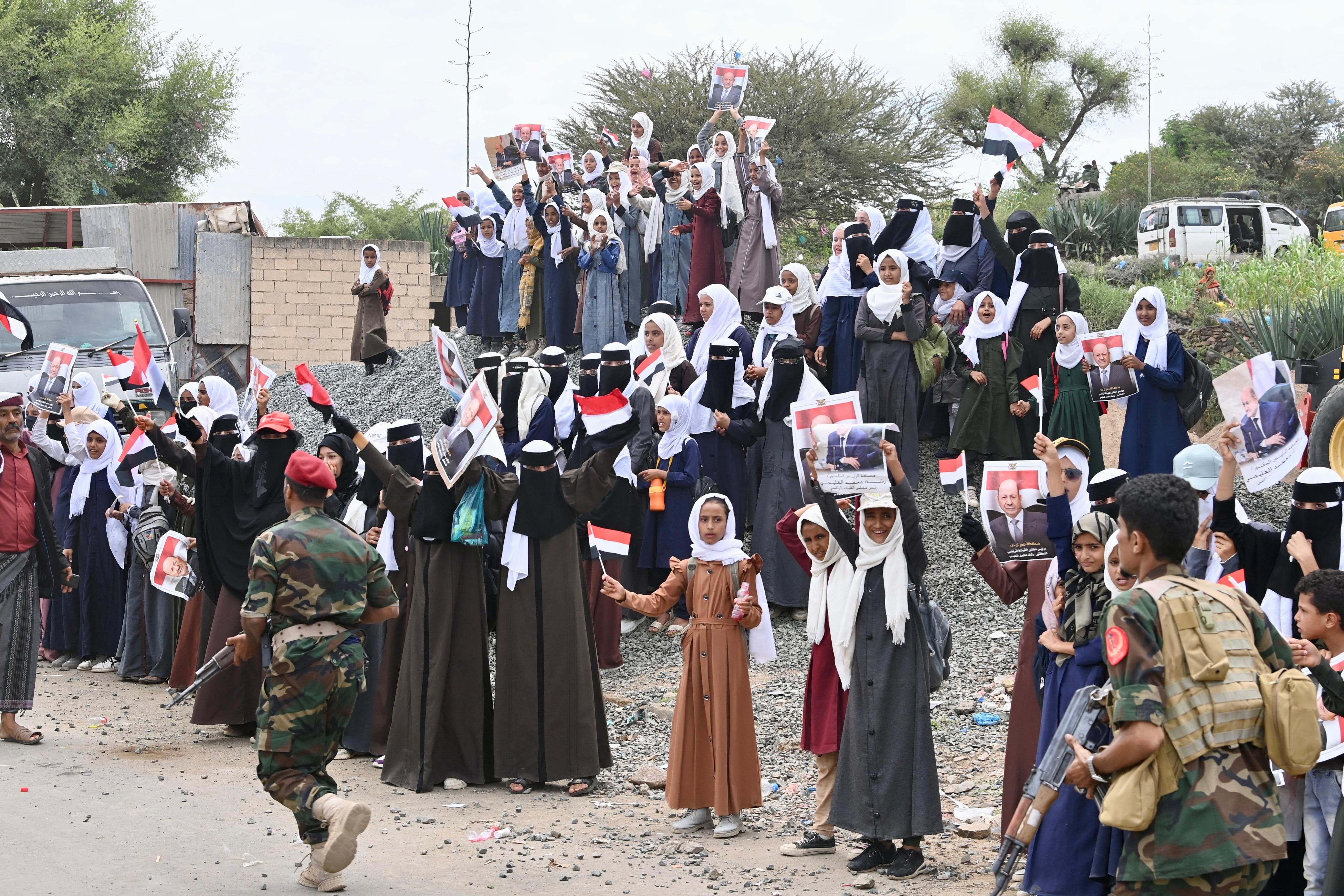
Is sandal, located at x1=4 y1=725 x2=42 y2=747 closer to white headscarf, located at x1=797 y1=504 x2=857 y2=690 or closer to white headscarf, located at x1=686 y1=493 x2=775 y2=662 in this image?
white headscarf, located at x1=686 y1=493 x2=775 y2=662

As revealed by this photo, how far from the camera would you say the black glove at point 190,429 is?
25.7 ft

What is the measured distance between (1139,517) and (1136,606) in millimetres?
262

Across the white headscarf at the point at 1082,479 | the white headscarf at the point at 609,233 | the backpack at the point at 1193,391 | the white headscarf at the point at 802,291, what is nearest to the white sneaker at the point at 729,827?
the white headscarf at the point at 1082,479

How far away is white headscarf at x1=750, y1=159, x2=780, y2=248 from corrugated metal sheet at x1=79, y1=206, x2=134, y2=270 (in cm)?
1270

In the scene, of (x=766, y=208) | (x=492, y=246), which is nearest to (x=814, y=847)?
(x=766, y=208)

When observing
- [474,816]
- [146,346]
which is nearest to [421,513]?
[474,816]

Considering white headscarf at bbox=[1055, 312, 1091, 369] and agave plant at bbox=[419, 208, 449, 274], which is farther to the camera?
agave plant at bbox=[419, 208, 449, 274]

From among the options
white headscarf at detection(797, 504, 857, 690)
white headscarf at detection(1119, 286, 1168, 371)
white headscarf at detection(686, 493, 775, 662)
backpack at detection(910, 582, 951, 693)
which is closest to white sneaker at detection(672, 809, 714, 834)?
white headscarf at detection(686, 493, 775, 662)

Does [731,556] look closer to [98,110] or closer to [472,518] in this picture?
[472,518]

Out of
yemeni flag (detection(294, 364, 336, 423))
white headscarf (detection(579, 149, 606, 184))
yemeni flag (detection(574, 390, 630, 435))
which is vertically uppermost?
white headscarf (detection(579, 149, 606, 184))

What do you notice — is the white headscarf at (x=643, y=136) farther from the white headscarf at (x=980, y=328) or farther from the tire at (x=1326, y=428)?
the tire at (x=1326, y=428)

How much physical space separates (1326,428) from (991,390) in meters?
2.56

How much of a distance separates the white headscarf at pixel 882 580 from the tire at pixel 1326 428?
3475 mm

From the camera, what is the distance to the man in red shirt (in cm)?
755
